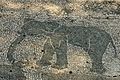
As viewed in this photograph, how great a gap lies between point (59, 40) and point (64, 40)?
5cm

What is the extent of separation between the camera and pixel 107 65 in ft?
9.95

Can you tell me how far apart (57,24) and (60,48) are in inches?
14.4

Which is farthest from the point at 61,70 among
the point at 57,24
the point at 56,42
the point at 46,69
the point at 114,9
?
→ the point at 114,9

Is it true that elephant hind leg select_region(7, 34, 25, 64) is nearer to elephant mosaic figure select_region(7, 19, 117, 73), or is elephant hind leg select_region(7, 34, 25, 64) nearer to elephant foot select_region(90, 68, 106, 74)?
elephant mosaic figure select_region(7, 19, 117, 73)

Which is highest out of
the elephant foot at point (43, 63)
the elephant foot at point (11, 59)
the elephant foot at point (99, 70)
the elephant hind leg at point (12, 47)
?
the elephant hind leg at point (12, 47)

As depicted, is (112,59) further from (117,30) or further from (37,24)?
(37,24)

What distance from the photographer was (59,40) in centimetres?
324

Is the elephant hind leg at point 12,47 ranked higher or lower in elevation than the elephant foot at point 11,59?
higher

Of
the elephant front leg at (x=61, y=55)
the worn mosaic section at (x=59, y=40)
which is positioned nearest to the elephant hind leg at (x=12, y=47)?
the worn mosaic section at (x=59, y=40)

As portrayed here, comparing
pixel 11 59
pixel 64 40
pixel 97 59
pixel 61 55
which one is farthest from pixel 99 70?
pixel 11 59

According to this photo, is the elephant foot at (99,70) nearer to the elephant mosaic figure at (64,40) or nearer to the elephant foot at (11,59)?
the elephant mosaic figure at (64,40)

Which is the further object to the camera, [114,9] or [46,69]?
[114,9]

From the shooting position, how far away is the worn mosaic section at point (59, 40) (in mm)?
2957

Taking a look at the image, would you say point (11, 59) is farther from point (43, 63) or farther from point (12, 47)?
point (43, 63)
